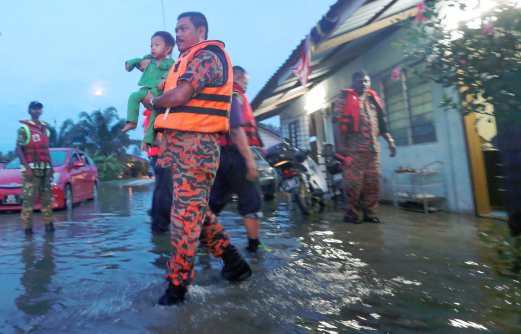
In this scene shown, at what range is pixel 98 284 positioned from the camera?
2.89m

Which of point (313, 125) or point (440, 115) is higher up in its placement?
point (313, 125)

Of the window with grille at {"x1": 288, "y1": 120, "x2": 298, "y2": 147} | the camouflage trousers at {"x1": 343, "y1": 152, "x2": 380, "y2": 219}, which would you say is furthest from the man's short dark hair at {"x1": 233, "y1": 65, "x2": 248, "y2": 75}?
the window with grille at {"x1": 288, "y1": 120, "x2": 298, "y2": 147}

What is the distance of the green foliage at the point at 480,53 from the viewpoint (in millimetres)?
2236

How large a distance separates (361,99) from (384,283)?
3.26m

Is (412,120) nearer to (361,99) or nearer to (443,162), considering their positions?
(443,162)

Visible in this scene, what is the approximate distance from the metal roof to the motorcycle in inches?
67.2

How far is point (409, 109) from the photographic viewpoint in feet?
23.4

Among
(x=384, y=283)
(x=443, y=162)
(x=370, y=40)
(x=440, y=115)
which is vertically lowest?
(x=384, y=283)

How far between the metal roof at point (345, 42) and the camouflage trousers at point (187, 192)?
1.73m

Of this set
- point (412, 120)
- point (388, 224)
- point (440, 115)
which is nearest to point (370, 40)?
point (412, 120)

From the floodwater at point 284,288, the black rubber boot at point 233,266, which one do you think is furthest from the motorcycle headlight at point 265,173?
the black rubber boot at point 233,266

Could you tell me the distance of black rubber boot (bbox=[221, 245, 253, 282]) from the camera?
2.82 m

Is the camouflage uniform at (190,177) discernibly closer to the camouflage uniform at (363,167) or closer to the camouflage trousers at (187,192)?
the camouflage trousers at (187,192)

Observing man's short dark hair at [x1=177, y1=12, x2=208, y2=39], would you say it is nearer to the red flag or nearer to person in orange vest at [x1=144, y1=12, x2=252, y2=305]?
person in orange vest at [x1=144, y1=12, x2=252, y2=305]
